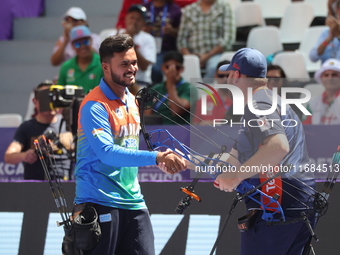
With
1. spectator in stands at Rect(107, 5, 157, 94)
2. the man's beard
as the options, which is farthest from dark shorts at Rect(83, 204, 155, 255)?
spectator in stands at Rect(107, 5, 157, 94)

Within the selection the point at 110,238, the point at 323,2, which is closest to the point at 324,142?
the point at 110,238

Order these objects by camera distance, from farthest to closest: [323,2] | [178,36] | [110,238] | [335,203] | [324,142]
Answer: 1. [323,2]
2. [178,36]
3. [324,142]
4. [335,203]
5. [110,238]

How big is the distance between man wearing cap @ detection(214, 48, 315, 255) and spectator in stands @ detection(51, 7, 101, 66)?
5.86m

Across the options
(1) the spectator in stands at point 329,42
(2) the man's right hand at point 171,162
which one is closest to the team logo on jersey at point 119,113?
(2) the man's right hand at point 171,162

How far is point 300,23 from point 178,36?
1.89m

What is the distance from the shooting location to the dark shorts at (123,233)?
4566 mm

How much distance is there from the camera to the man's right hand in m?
4.25

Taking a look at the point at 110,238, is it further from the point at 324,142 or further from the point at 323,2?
the point at 323,2

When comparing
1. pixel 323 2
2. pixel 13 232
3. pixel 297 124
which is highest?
pixel 323 2

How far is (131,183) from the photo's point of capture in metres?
4.71

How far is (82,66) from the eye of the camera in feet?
29.2

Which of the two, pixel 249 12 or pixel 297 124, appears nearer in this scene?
pixel 297 124

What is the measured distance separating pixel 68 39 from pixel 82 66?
1282 millimetres

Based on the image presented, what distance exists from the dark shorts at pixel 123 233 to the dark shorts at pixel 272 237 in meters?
0.71
